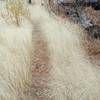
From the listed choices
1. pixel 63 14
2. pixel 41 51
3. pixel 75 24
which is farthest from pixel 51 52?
pixel 63 14

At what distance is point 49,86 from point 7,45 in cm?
217

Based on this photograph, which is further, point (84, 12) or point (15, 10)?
point (84, 12)

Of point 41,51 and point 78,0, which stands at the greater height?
point 78,0

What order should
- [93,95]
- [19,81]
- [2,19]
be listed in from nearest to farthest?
[93,95], [19,81], [2,19]

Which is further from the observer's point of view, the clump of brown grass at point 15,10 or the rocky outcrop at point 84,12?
the clump of brown grass at point 15,10

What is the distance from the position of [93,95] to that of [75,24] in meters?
4.89

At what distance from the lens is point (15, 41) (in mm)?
7457

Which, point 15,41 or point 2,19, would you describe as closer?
point 15,41

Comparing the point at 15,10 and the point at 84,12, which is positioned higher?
the point at 15,10

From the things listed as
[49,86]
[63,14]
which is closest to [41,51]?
[49,86]

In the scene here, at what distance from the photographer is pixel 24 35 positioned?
26.7ft

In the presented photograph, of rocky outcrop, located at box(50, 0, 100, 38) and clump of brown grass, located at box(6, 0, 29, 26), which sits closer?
rocky outcrop, located at box(50, 0, 100, 38)

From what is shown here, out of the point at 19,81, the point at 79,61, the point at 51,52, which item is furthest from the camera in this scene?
the point at 51,52

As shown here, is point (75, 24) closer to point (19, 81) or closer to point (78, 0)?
point (78, 0)
